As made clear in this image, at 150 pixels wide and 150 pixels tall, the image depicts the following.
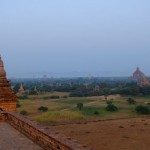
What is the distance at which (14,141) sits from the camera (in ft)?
27.3

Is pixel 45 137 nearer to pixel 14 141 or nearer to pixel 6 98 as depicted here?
pixel 14 141

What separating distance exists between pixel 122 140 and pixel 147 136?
2830mm

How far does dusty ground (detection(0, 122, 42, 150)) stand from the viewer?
7666 mm

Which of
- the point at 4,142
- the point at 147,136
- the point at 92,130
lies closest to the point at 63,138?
the point at 4,142

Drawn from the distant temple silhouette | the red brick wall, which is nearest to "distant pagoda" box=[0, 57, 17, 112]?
the red brick wall

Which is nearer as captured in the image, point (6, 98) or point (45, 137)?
point (45, 137)

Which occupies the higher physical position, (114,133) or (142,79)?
(142,79)

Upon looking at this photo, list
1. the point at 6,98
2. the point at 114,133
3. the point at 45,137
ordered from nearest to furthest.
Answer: the point at 45,137 → the point at 6,98 → the point at 114,133

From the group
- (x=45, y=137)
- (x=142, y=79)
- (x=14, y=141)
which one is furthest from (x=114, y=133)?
(x=142, y=79)

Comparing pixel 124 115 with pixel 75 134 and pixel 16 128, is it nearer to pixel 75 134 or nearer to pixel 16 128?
pixel 75 134

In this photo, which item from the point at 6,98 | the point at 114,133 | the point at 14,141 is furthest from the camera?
the point at 114,133

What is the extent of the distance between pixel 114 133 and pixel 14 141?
2375 cm

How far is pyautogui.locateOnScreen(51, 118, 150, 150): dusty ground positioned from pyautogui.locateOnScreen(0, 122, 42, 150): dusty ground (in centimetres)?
1509

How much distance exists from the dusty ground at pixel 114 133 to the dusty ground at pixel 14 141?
1509 centimetres
